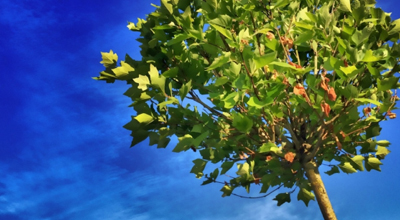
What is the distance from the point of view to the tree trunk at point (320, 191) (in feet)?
20.7

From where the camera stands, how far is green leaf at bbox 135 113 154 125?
510 centimetres

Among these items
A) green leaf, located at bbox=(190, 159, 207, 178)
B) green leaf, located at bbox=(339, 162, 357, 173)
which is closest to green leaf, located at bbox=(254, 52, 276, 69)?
green leaf, located at bbox=(190, 159, 207, 178)

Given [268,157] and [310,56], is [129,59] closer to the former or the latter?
[268,157]

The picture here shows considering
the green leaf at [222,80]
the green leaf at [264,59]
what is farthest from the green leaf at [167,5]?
the green leaf at [264,59]

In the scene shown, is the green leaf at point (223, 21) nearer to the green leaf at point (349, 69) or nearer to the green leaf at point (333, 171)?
the green leaf at point (349, 69)

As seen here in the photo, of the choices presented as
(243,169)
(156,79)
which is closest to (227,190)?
(243,169)

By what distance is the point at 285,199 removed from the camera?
7.42m

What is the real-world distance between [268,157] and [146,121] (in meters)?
2.21

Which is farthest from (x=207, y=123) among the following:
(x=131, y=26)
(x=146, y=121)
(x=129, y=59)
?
(x=131, y=26)

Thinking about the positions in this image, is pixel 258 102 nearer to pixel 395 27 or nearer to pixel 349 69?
pixel 349 69

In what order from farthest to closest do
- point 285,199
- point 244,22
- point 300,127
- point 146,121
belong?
1. point 285,199
2. point 300,127
3. point 244,22
4. point 146,121

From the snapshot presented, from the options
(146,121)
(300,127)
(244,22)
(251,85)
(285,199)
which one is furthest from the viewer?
(285,199)

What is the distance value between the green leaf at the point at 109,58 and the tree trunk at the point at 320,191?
398 centimetres

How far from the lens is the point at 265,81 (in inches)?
163
